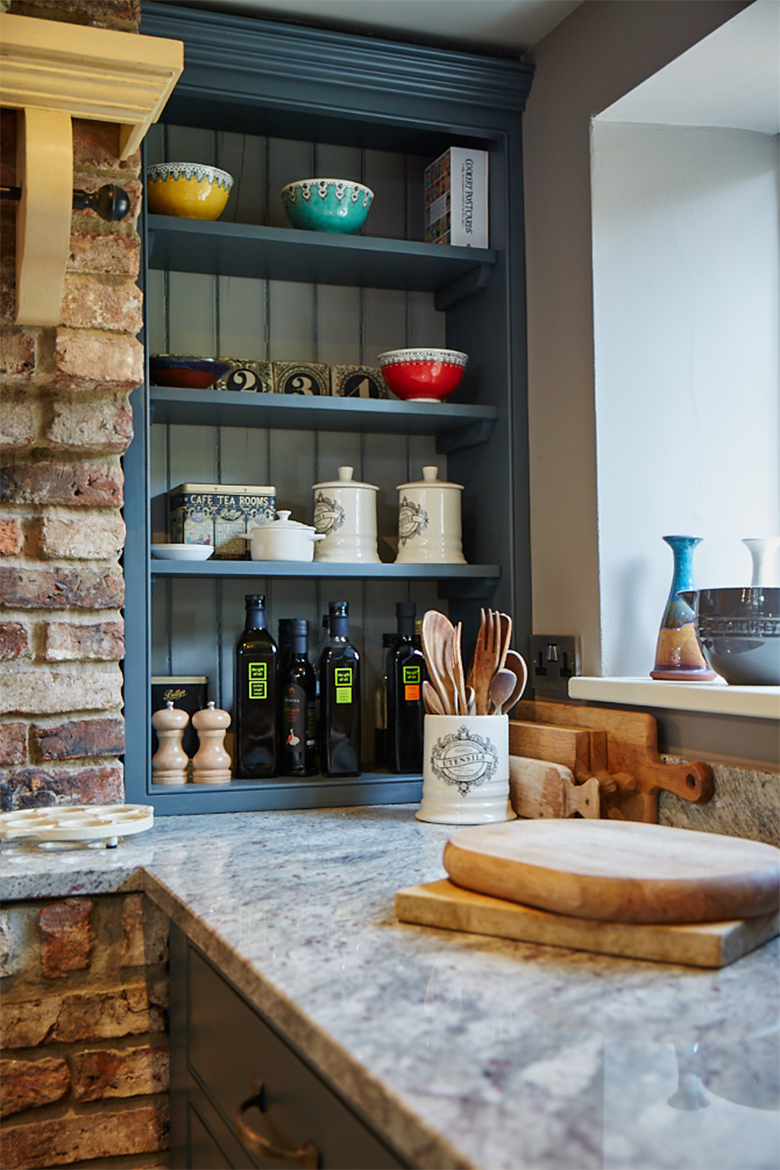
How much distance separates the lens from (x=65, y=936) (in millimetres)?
1410

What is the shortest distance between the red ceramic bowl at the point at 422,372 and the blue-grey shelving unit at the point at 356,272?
0.17 ft

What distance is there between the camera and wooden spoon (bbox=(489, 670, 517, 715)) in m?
1.70

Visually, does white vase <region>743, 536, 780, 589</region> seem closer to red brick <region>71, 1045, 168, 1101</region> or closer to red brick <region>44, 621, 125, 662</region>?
red brick <region>44, 621, 125, 662</region>

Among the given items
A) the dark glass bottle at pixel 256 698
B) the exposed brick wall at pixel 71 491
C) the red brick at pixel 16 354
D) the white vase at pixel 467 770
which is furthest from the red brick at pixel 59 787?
the red brick at pixel 16 354

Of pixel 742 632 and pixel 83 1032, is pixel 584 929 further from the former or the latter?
pixel 83 1032

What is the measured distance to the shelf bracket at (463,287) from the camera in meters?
2.11

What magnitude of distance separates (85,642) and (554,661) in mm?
841

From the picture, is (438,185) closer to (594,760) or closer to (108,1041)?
(594,760)

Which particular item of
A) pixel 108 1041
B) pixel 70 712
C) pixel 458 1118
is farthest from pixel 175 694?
pixel 458 1118

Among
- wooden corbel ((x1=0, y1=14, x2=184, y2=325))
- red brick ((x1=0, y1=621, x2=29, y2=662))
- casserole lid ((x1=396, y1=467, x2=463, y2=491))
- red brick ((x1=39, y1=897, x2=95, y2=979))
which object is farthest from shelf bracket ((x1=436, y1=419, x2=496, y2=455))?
red brick ((x1=39, y1=897, x2=95, y2=979))

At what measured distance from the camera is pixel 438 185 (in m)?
2.16

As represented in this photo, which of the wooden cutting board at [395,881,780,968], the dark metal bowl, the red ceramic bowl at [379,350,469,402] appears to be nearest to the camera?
the wooden cutting board at [395,881,780,968]

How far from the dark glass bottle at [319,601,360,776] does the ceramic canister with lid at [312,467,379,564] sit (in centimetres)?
12

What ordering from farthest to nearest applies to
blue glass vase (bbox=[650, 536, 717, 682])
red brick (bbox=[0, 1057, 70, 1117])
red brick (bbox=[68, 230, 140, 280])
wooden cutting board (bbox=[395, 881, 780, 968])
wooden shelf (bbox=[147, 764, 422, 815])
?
wooden shelf (bbox=[147, 764, 422, 815]) < blue glass vase (bbox=[650, 536, 717, 682]) < red brick (bbox=[68, 230, 140, 280]) < red brick (bbox=[0, 1057, 70, 1117]) < wooden cutting board (bbox=[395, 881, 780, 968])
